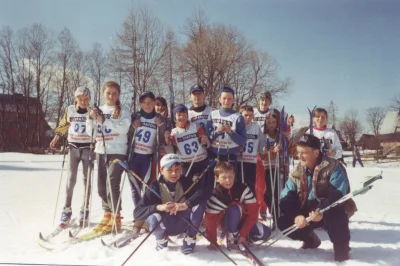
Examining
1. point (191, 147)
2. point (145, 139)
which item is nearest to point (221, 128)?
point (191, 147)

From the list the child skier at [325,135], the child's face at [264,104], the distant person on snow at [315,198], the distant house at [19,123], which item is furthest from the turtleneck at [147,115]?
the distant house at [19,123]

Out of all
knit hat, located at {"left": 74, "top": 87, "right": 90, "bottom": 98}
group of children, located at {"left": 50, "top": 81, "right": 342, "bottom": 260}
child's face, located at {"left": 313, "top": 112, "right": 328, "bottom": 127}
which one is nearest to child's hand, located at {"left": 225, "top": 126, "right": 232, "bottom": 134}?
group of children, located at {"left": 50, "top": 81, "right": 342, "bottom": 260}

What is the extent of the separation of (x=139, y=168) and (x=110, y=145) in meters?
0.39

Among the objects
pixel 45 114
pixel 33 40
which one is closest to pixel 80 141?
pixel 33 40

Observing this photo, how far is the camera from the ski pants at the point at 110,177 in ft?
11.2

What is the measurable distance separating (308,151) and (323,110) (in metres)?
1.41

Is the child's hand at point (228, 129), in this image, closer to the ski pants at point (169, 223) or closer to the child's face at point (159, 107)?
the ski pants at point (169, 223)

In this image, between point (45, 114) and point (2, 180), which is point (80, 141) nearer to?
point (2, 180)

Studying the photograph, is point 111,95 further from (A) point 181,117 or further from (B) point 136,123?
(A) point 181,117

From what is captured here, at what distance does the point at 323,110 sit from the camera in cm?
392

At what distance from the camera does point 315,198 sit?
273cm

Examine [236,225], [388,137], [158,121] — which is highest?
[388,137]

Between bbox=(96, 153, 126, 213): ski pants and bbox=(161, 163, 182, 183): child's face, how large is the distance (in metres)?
0.80

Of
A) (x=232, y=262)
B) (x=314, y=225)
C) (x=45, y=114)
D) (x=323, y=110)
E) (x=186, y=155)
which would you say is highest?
(x=45, y=114)
